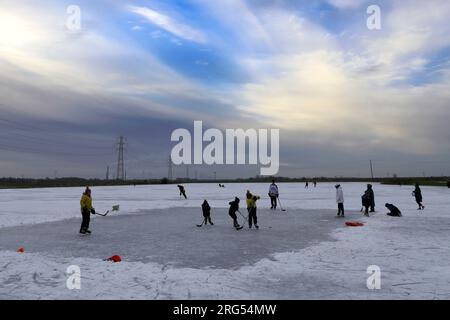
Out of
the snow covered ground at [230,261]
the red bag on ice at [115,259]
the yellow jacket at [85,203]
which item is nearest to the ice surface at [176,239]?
the snow covered ground at [230,261]

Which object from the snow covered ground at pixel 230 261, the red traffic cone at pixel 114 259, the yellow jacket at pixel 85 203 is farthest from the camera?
the yellow jacket at pixel 85 203

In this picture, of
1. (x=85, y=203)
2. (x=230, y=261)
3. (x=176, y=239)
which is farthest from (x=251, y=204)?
(x=85, y=203)

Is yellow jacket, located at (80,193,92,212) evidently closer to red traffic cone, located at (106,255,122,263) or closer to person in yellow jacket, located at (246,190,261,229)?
red traffic cone, located at (106,255,122,263)

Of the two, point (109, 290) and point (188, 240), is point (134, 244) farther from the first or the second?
point (109, 290)

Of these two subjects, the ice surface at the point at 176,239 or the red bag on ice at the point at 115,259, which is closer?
the red bag on ice at the point at 115,259

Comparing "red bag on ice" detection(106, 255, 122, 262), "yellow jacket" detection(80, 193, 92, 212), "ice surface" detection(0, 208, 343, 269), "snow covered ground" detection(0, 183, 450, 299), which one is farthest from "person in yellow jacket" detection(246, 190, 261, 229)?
"red bag on ice" detection(106, 255, 122, 262)

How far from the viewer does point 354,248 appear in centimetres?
971

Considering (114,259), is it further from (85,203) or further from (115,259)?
(85,203)

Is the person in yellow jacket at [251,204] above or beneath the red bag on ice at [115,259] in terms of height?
above

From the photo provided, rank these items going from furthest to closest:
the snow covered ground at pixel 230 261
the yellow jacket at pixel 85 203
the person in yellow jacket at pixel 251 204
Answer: the person in yellow jacket at pixel 251 204 < the yellow jacket at pixel 85 203 < the snow covered ground at pixel 230 261

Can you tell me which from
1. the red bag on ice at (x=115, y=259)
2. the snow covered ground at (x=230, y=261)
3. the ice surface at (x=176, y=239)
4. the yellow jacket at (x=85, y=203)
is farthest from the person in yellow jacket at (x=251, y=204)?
the red bag on ice at (x=115, y=259)

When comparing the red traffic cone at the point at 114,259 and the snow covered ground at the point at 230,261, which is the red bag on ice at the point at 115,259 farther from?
the snow covered ground at the point at 230,261

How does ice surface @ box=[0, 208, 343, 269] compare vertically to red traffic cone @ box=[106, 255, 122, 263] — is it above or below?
below

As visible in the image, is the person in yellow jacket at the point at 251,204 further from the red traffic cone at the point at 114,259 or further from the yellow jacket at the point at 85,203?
the red traffic cone at the point at 114,259
